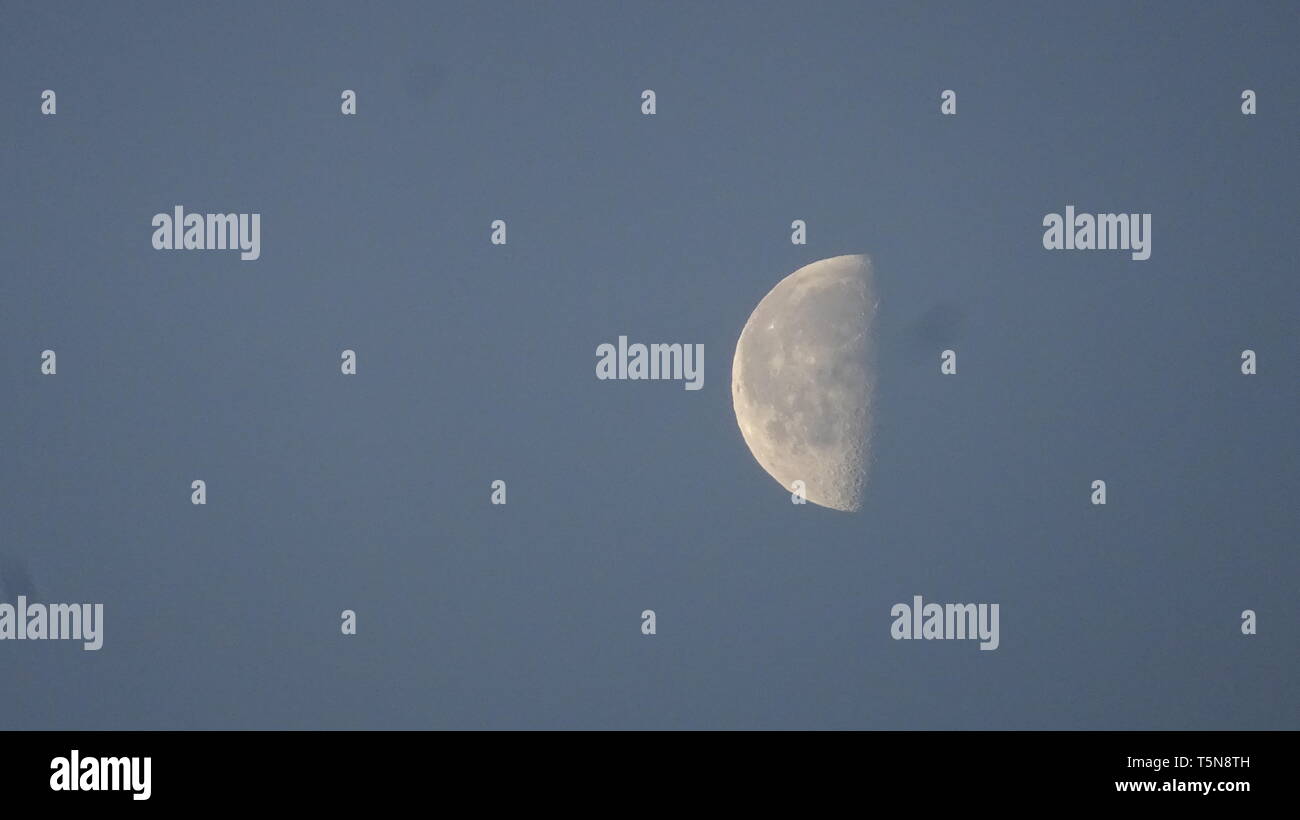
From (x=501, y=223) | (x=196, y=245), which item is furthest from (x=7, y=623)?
(x=501, y=223)

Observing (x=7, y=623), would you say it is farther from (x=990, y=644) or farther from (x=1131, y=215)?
(x=1131, y=215)

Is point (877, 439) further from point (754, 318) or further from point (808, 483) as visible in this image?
point (754, 318)
